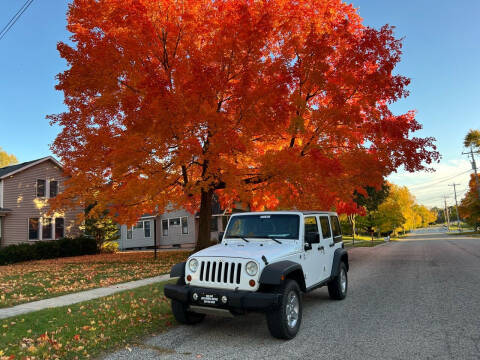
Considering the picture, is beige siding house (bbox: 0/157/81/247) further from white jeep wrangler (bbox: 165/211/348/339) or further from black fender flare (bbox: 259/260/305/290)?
black fender flare (bbox: 259/260/305/290)

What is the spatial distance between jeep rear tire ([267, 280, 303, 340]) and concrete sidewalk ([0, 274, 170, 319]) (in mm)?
5823

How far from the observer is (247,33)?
13.7 metres

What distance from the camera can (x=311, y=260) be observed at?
22.3ft

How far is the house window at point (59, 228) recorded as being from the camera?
92.4 feet

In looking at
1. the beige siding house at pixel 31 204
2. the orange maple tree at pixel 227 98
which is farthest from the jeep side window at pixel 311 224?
the beige siding house at pixel 31 204

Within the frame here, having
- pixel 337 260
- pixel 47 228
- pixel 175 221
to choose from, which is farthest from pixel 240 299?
pixel 175 221

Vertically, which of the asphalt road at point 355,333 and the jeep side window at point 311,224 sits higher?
the jeep side window at point 311,224

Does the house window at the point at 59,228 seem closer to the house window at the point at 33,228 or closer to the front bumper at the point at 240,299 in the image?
the house window at the point at 33,228

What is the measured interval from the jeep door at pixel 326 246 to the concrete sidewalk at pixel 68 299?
6.03 m

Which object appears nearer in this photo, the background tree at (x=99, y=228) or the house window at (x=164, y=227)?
the background tree at (x=99, y=228)

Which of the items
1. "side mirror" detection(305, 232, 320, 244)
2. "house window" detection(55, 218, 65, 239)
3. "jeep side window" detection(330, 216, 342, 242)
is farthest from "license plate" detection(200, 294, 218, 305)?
"house window" detection(55, 218, 65, 239)

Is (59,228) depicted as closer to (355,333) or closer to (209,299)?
(209,299)

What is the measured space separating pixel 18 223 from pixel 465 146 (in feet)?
204

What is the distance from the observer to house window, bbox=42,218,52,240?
89.1 ft
